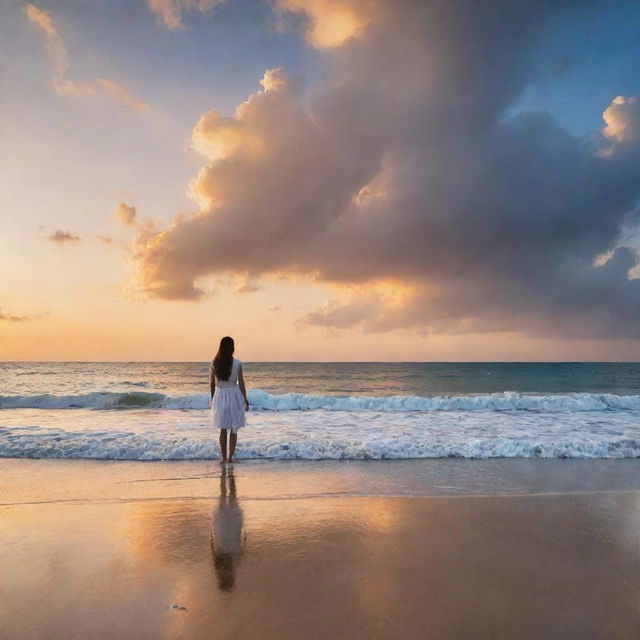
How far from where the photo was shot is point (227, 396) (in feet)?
26.6

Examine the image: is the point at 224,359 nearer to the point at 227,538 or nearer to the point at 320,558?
the point at 227,538

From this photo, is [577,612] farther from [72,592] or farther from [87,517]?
[87,517]

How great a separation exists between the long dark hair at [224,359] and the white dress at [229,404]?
0.07 m

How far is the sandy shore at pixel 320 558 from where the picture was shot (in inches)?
115

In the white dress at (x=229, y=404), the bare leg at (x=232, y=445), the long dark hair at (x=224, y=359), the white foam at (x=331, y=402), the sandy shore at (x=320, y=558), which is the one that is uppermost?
the long dark hair at (x=224, y=359)

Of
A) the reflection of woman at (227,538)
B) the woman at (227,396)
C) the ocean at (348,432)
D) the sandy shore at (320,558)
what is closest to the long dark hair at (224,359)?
the woman at (227,396)

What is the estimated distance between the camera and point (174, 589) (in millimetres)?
3346

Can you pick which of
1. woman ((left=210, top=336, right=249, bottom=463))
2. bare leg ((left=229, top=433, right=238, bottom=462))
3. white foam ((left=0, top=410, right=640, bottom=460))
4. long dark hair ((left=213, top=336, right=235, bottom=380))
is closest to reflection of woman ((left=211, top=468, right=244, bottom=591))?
bare leg ((left=229, top=433, right=238, bottom=462))

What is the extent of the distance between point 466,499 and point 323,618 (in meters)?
3.18

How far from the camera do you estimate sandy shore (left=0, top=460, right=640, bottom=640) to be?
2.92 m

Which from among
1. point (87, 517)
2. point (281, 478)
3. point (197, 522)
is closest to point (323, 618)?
point (197, 522)

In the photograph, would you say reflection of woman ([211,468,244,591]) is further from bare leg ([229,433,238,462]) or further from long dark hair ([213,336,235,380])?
long dark hair ([213,336,235,380])

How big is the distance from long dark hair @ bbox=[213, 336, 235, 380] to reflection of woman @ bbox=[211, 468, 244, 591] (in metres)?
2.41

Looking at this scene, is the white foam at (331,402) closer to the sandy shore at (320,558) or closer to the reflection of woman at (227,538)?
the sandy shore at (320,558)
